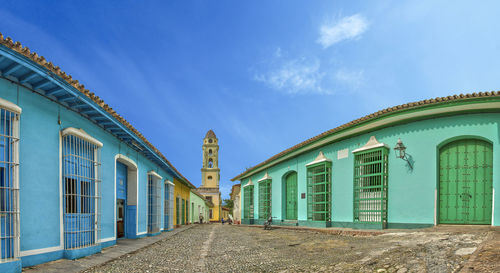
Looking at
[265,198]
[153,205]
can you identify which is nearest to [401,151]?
[153,205]

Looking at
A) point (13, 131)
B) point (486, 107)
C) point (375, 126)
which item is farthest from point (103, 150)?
point (486, 107)

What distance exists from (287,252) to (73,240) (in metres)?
4.66

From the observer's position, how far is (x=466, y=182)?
27.5 feet

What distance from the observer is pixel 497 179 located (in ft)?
25.5

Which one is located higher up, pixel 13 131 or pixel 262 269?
pixel 13 131

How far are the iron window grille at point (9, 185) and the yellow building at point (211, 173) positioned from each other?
1561 inches

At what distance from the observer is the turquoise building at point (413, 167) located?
26.5 ft

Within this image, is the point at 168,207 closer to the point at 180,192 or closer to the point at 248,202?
the point at 180,192

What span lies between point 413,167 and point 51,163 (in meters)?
8.87

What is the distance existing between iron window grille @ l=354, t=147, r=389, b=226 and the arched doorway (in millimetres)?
4975

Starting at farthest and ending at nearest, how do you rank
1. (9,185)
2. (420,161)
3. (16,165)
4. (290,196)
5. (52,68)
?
(290,196) < (420,161) < (52,68) < (16,165) < (9,185)

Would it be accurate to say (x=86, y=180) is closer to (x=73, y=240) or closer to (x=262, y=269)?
(x=73, y=240)

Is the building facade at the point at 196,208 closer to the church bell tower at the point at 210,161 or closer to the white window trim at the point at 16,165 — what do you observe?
the church bell tower at the point at 210,161

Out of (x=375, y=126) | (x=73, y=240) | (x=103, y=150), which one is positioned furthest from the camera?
(x=375, y=126)
